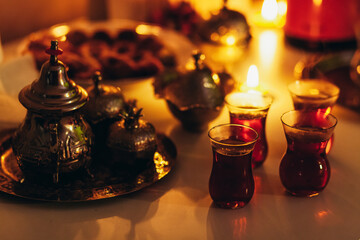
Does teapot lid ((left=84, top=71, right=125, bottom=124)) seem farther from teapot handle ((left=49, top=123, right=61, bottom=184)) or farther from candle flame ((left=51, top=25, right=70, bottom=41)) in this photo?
candle flame ((left=51, top=25, right=70, bottom=41))

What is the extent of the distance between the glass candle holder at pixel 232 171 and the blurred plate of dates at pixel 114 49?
0.50 m

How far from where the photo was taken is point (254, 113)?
2.85ft

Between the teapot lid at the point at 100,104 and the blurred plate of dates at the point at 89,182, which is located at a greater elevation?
the teapot lid at the point at 100,104

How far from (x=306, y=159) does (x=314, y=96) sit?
0.21 m

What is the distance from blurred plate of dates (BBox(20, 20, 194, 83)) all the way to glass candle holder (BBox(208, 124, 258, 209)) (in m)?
0.50

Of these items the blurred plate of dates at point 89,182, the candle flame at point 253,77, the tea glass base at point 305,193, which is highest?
the candle flame at point 253,77

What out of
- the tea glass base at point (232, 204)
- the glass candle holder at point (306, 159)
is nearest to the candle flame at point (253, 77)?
the glass candle holder at point (306, 159)

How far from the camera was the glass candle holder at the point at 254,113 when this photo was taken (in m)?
0.87

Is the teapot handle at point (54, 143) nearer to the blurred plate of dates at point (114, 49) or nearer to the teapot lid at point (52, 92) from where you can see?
the teapot lid at point (52, 92)

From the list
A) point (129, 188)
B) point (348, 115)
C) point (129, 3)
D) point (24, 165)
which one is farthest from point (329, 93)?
point (129, 3)

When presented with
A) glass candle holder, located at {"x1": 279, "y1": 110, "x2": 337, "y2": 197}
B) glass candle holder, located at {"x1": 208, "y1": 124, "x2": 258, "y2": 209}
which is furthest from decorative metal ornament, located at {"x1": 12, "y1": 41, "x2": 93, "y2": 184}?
glass candle holder, located at {"x1": 279, "y1": 110, "x2": 337, "y2": 197}

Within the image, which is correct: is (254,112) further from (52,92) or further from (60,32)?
(60,32)

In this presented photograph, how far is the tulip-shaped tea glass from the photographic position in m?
0.91

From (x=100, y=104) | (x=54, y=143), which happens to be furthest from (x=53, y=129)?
(x=100, y=104)
